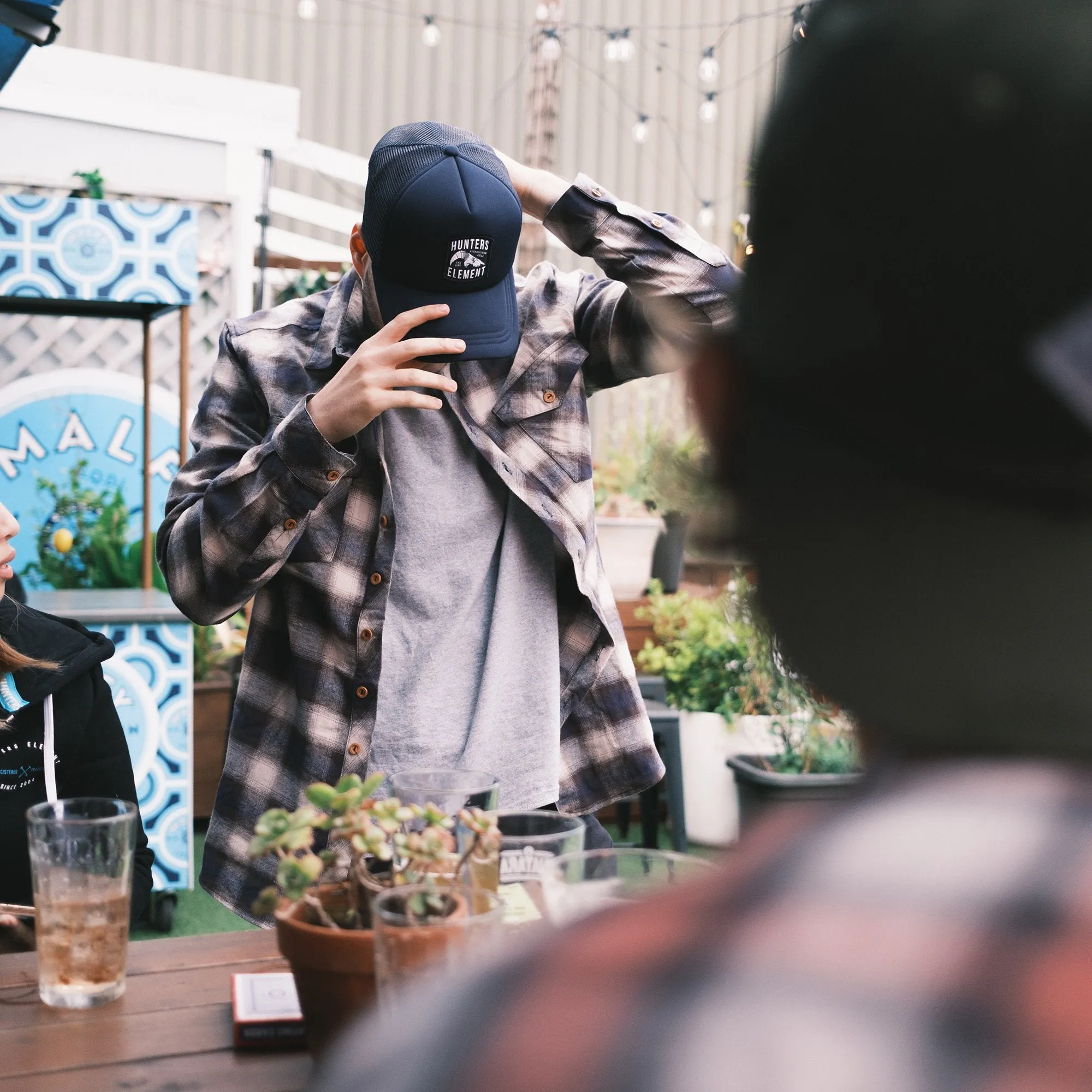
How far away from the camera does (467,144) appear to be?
157 cm

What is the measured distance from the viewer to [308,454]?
1.50m

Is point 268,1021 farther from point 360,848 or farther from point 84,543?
point 84,543

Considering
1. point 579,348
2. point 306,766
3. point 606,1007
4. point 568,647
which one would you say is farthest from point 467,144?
point 606,1007

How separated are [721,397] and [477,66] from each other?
9.49m

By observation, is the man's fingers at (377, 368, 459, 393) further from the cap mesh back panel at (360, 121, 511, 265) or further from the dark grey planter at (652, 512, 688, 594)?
the dark grey planter at (652, 512, 688, 594)

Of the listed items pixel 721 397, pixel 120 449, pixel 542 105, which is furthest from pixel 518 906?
pixel 542 105

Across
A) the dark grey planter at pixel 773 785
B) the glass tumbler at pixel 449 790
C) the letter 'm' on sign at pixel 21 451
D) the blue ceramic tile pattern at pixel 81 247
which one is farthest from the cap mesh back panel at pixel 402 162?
the letter 'm' on sign at pixel 21 451

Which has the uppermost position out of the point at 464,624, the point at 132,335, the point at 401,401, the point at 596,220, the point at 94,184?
the point at 94,184

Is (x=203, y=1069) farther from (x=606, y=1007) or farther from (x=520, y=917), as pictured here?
(x=606, y=1007)

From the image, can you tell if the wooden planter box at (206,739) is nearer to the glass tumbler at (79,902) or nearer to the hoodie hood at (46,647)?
the hoodie hood at (46,647)

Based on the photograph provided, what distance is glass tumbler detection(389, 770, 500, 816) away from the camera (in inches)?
42.8

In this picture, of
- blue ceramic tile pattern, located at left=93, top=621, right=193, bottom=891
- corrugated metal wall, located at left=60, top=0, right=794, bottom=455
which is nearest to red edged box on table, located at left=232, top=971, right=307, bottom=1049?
blue ceramic tile pattern, located at left=93, top=621, right=193, bottom=891

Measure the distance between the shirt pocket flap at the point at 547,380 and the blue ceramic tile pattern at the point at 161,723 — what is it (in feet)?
7.04

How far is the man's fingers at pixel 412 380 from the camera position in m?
1.46
